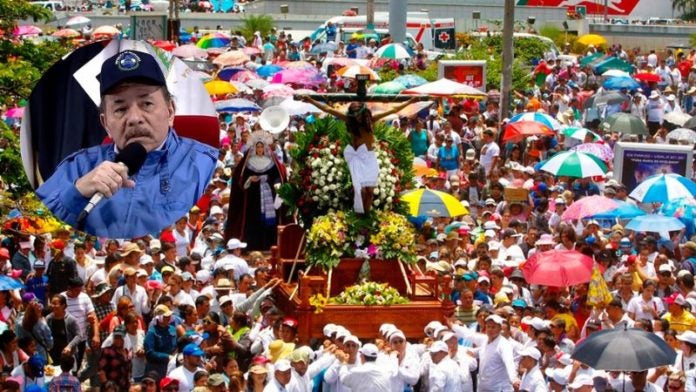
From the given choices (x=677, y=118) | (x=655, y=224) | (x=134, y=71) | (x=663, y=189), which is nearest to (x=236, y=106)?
(x=677, y=118)

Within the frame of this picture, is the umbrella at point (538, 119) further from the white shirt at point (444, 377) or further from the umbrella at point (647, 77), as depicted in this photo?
the white shirt at point (444, 377)

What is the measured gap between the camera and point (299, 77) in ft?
127

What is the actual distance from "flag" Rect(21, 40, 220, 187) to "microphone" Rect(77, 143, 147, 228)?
0.97ft

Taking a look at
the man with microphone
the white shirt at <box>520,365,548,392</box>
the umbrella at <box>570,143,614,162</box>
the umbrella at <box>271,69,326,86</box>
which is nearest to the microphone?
the man with microphone

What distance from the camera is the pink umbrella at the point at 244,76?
126 feet

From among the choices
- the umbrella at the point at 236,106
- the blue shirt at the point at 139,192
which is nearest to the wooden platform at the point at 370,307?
the blue shirt at the point at 139,192

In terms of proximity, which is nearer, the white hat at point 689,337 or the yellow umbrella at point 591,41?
the white hat at point 689,337

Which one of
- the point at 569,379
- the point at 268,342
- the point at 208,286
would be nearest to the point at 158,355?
the point at 268,342

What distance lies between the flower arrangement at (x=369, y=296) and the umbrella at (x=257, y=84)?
17.6 m

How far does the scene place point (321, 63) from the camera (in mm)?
45188

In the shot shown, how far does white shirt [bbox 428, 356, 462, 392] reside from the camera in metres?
17.3

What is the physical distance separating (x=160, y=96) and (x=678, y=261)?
359 inches

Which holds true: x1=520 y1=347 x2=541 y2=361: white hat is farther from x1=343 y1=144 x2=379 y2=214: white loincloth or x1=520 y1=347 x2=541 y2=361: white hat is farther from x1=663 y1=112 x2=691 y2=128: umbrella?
x1=663 y1=112 x2=691 y2=128: umbrella

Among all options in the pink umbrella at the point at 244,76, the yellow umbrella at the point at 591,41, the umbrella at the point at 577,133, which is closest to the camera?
the umbrella at the point at 577,133
